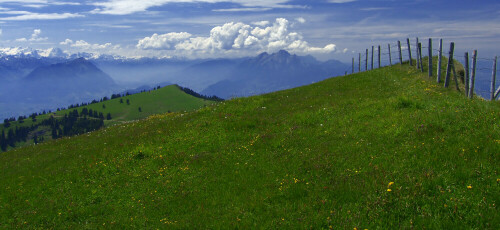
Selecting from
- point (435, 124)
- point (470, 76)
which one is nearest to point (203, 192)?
point (435, 124)

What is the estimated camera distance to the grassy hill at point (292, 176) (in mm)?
7512

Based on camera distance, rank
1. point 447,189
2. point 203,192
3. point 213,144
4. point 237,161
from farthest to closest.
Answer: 1. point 213,144
2. point 237,161
3. point 203,192
4. point 447,189

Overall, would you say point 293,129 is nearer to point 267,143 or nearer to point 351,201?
point 267,143

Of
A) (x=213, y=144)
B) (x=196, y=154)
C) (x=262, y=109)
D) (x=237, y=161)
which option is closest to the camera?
(x=237, y=161)

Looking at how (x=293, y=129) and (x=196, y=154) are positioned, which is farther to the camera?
(x=293, y=129)

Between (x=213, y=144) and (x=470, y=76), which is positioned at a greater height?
(x=470, y=76)

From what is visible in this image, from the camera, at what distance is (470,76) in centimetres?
1800

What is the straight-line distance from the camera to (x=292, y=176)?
1060 centimetres

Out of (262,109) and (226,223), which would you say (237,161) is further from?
(262,109)

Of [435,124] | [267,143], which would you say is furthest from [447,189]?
[267,143]

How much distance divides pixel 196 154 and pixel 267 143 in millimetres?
3593

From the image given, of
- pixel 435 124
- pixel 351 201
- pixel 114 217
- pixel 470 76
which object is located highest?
pixel 470 76

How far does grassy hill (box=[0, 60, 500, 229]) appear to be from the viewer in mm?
7512

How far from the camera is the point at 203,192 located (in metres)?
10.6
